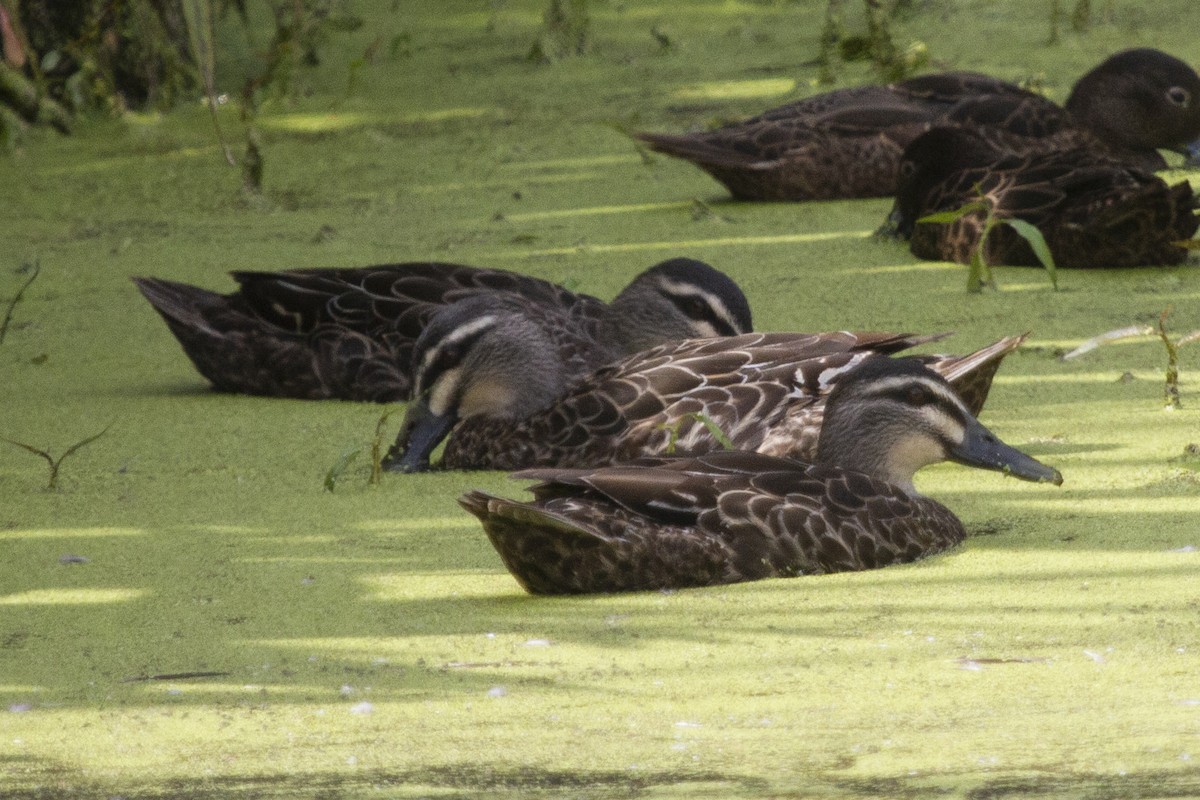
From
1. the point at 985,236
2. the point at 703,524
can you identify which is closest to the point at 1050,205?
the point at 985,236

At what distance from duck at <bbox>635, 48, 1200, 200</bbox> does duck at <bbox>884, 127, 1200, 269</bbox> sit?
85 centimetres

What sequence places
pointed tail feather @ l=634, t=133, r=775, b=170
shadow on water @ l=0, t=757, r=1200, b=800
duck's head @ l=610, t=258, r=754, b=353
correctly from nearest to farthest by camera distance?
shadow on water @ l=0, t=757, r=1200, b=800, duck's head @ l=610, t=258, r=754, b=353, pointed tail feather @ l=634, t=133, r=775, b=170

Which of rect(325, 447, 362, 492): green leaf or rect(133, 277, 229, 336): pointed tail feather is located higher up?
rect(325, 447, 362, 492): green leaf

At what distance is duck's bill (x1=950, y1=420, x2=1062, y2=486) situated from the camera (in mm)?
4785

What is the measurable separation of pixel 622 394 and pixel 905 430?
97cm

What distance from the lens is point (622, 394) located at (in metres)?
5.49

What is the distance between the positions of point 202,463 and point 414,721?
8.39 feet

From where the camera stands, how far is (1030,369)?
635cm

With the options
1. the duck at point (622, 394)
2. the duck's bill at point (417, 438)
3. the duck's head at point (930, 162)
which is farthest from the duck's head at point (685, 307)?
the duck's head at point (930, 162)

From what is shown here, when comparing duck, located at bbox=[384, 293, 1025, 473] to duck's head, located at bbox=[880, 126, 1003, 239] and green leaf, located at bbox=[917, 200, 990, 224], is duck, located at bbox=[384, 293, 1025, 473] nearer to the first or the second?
green leaf, located at bbox=[917, 200, 990, 224]

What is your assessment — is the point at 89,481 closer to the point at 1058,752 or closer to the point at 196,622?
the point at 196,622

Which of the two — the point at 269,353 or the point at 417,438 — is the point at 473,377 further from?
the point at 269,353

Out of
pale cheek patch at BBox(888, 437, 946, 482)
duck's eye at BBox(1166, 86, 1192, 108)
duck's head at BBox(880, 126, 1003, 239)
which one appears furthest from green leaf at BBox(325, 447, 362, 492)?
duck's eye at BBox(1166, 86, 1192, 108)

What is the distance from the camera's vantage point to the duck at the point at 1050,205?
747 cm
